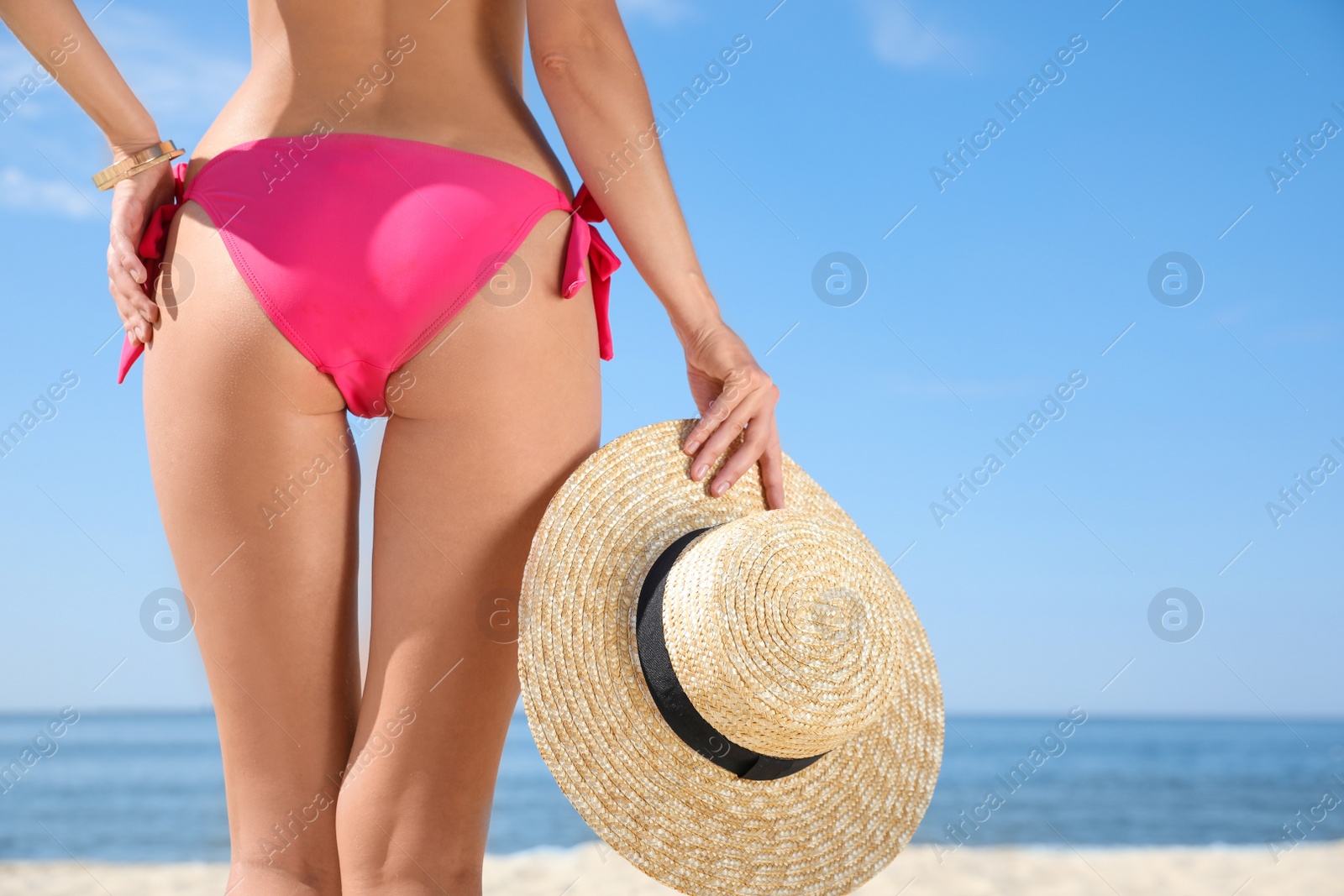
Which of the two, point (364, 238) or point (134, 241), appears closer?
point (364, 238)

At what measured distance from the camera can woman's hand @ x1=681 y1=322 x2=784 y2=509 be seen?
138cm

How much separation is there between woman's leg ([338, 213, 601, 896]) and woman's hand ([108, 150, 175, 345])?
334 millimetres

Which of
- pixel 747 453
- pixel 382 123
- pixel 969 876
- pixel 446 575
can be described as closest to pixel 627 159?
pixel 382 123

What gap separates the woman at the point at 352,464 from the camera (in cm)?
117

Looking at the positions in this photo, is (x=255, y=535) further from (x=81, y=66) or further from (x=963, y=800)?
(x=963, y=800)

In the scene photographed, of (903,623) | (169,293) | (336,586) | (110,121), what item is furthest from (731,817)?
(110,121)

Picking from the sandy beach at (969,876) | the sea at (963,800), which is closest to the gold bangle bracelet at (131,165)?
the sandy beach at (969,876)

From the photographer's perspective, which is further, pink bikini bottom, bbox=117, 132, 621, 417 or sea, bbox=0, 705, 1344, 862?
sea, bbox=0, 705, 1344, 862

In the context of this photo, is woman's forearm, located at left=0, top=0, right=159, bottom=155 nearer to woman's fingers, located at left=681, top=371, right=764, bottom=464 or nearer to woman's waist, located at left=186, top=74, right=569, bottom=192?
woman's waist, located at left=186, top=74, right=569, bottom=192

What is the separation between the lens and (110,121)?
1.39m

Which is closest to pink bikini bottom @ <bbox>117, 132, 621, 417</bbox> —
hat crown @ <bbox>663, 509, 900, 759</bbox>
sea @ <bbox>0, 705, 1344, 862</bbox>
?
hat crown @ <bbox>663, 509, 900, 759</bbox>

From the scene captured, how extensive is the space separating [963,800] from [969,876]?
809 cm

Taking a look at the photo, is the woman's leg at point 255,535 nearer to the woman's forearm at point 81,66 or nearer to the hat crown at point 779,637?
the woman's forearm at point 81,66

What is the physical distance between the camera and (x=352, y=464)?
1.27 meters
